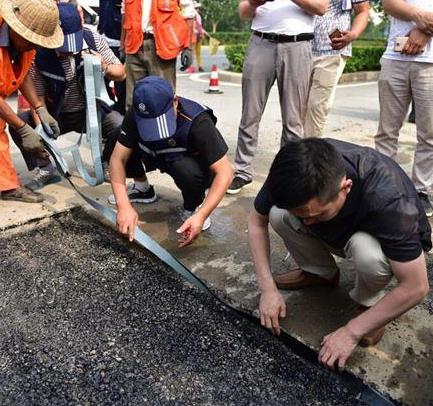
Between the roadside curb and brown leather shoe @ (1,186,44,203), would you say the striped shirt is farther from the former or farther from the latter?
the roadside curb

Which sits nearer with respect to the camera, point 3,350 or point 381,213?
point 381,213

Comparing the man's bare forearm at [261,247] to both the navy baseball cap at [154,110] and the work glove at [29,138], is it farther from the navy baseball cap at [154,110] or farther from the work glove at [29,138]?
the work glove at [29,138]

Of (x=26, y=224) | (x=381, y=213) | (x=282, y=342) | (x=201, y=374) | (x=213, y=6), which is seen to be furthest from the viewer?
(x=213, y=6)

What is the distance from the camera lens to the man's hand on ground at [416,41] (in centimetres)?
274

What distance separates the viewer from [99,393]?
1.69 m

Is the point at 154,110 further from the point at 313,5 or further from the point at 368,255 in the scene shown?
the point at 313,5

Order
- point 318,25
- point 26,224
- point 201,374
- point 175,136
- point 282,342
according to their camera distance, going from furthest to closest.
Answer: point 318,25, point 26,224, point 175,136, point 282,342, point 201,374

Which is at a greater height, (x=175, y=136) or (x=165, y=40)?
(x=165, y=40)

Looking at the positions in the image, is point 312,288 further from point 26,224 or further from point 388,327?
point 26,224

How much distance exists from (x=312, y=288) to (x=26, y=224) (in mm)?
1688

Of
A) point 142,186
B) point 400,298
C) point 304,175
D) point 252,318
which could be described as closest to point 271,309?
point 252,318

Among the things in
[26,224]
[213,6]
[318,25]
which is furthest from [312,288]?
[213,6]

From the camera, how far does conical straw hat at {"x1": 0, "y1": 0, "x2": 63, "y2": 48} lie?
2656 millimetres

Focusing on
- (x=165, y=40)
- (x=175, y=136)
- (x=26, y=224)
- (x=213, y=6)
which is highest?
(x=165, y=40)
